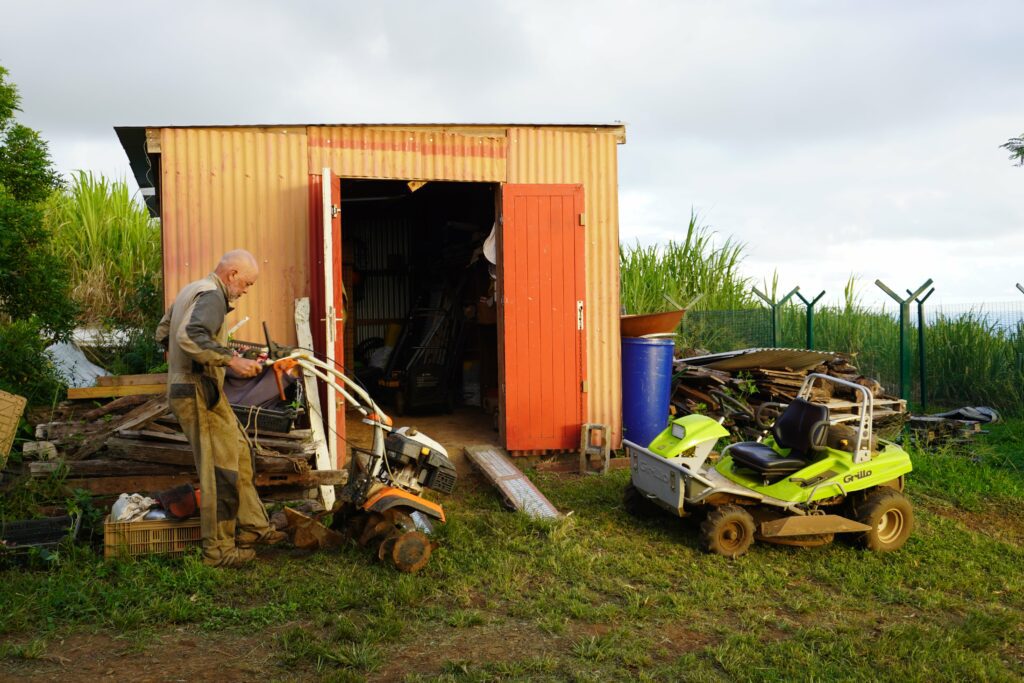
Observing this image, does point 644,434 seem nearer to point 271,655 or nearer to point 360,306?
point 271,655

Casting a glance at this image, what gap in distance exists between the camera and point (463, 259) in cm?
1072

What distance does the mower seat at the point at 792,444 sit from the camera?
524 cm

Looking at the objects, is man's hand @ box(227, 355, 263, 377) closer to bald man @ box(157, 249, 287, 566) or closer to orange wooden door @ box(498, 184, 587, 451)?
bald man @ box(157, 249, 287, 566)

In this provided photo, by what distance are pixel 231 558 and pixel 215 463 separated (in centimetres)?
61

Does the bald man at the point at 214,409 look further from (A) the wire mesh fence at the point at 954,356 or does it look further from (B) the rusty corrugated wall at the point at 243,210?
(A) the wire mesh fence at the point at 954,356

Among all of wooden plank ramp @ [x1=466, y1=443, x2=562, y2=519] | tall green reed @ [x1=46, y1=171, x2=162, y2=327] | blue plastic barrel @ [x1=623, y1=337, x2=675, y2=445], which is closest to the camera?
wooden plank ramp @ [x1=466, y1=443, x2=562, y2=519]

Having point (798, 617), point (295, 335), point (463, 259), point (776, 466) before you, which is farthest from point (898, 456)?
point (463, 259)

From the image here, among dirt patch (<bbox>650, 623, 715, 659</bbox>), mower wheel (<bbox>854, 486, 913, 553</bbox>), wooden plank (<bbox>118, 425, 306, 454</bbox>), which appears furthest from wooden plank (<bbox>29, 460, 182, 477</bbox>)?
mower wheel (<bbox>854, 486, 913, 553</bbox>)

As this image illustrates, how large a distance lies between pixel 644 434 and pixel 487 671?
16.1 ft

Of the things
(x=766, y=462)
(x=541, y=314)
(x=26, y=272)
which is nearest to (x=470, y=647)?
(x=766, y=462)

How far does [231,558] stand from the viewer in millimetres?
4789

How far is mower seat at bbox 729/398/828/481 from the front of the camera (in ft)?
17.2

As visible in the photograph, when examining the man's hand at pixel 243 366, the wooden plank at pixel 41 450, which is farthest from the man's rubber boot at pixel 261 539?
the wooden plank at pixel 41 450

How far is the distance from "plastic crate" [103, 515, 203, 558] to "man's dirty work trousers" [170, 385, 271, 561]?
193mm
